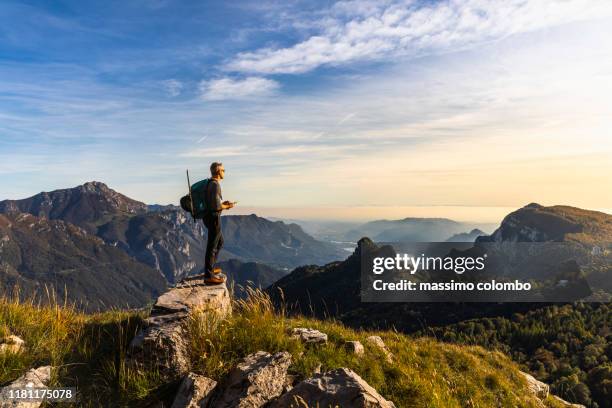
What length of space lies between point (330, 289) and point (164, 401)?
626ft

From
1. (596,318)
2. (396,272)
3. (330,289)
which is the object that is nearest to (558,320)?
(596,318)

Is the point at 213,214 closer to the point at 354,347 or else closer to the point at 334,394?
the point at 354,347

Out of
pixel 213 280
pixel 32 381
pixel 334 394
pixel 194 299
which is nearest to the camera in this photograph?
pixel 334 394

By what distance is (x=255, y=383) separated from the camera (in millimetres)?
6957

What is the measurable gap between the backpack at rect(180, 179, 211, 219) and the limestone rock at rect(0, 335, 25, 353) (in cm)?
510

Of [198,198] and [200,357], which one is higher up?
[198,198]

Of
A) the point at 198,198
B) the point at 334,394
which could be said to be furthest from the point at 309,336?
the point at 198,198

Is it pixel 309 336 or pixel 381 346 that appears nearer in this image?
pixel 309 336

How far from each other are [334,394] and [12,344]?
24.0 feet

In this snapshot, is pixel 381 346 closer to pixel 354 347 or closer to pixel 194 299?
pixel 354 347

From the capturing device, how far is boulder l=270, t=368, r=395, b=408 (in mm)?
6199

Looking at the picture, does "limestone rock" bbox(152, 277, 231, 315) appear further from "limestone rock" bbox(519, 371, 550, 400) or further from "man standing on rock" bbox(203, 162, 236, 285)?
"limestone rock" bbox(519, 371, 550, 400)

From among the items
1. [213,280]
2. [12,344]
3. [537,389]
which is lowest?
[537,389]

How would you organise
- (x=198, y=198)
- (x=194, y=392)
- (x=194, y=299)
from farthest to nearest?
(x=198, y=198) < (x=194, y=299) < (x=194, y=392)
